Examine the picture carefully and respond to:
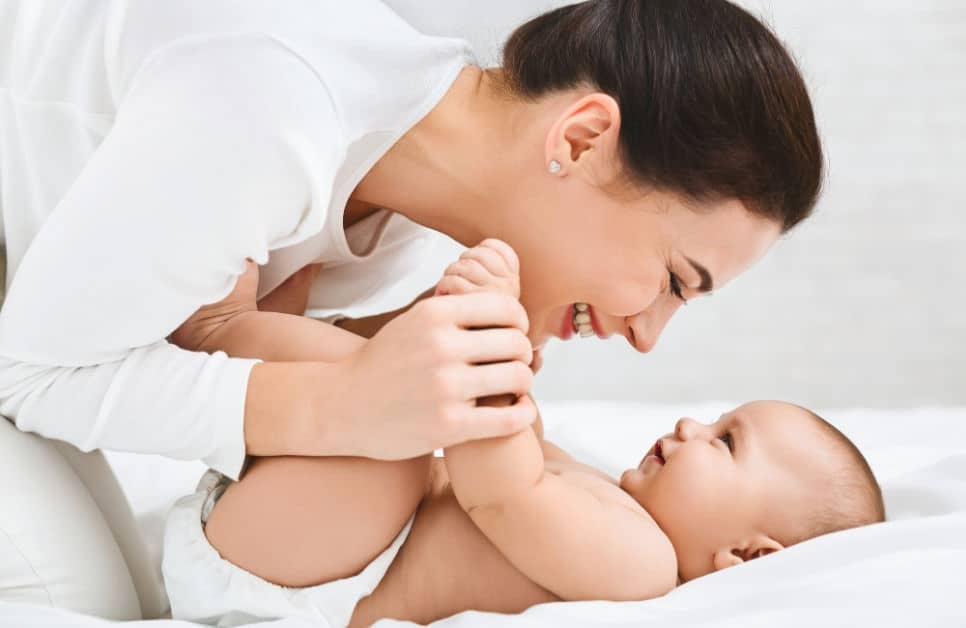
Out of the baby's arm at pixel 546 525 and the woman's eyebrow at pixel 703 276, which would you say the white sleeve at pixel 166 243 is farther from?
the woman's eyebrow at pixel 703 276

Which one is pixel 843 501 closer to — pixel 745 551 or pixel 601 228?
pixel 745 551

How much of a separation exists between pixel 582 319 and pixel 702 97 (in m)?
0.36

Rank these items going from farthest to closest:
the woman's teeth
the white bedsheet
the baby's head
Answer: the woman's teeth → the baby's head → the white bedsheet

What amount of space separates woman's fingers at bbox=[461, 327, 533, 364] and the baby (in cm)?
7

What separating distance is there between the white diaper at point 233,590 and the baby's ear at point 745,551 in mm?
389

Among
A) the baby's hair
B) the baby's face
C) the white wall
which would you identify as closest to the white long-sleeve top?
the baby's face

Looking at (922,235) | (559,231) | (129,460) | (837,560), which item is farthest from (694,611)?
(922,235)

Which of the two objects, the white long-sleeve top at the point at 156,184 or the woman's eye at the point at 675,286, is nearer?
the white long-sleeve top at the point at 156,184

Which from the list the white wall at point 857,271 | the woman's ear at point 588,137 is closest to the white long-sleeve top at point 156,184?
the woman's ear at point 588,137

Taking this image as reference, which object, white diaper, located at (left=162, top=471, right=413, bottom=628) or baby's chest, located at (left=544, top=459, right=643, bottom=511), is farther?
baby's chest, located at (left=544, top=459, right=643, bottom=511)

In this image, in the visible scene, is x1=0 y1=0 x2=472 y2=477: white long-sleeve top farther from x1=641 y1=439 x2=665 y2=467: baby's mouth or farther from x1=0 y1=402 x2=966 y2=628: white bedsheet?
x1=641 y1=439 x2=665 y2=467: baby's mouth

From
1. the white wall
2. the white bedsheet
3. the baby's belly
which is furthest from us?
the white wall

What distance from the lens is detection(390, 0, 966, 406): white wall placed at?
107 inches

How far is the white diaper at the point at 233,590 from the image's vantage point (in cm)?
117
